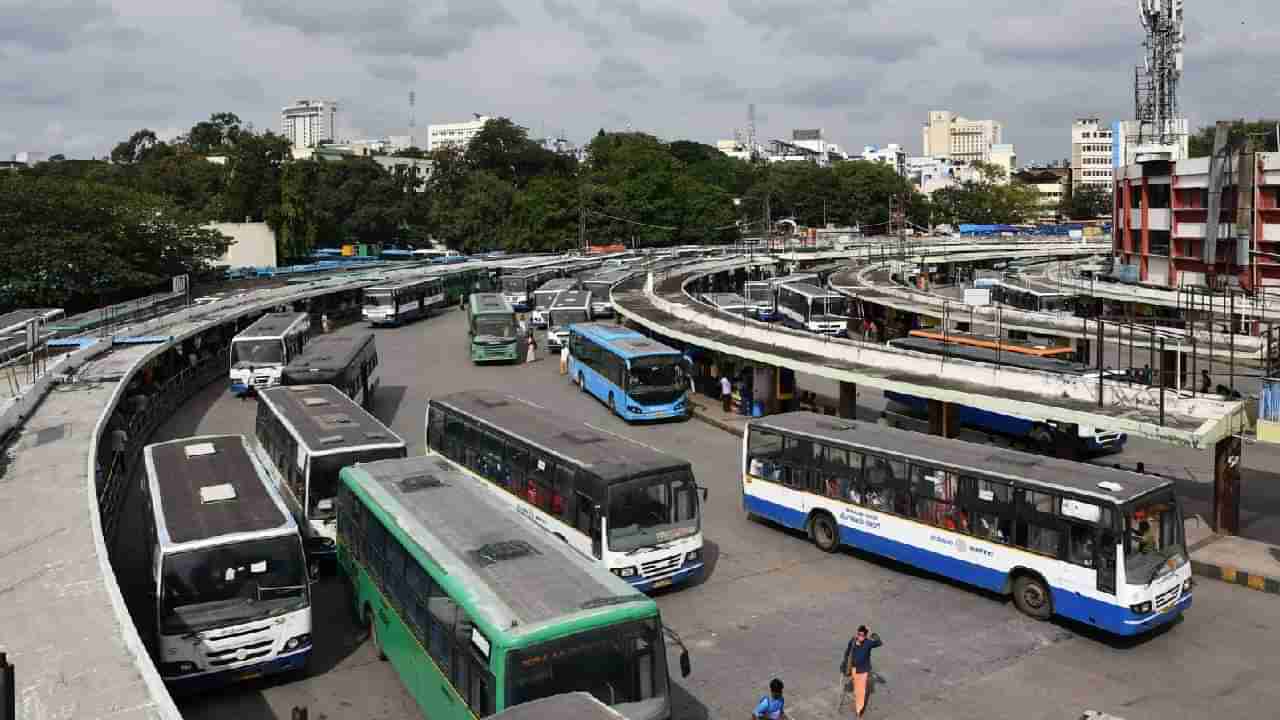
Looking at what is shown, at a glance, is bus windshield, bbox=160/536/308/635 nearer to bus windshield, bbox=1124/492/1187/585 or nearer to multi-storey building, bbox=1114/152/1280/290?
bus windshield, bbox=1124/492/1187/585

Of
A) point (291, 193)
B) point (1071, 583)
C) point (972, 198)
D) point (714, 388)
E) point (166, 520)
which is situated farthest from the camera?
point (972, 198)

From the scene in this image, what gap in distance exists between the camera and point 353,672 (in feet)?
42.0

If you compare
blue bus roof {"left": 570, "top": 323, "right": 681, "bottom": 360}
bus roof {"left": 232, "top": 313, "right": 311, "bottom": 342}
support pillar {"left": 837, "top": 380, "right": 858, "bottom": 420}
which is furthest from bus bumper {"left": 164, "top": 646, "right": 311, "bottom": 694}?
bus roof {"left": 232, "top": 313, "right": 311, "bottom": 342}

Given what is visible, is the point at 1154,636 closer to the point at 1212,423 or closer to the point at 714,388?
the point at 1212,423

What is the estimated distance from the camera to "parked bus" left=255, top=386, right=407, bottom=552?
1588cm

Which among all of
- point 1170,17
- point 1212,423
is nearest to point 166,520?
point 1212,423

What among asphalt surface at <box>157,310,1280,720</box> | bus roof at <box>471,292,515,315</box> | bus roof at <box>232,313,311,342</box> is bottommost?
asphalt surface at <box>157,310,1280,720</box>

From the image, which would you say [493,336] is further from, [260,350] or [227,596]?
[227,596]

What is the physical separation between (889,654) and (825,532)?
162 inches

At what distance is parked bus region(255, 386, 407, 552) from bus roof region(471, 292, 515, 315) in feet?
60.1

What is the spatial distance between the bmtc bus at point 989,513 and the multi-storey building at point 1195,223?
25.4 m

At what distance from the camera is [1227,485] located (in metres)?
16.8

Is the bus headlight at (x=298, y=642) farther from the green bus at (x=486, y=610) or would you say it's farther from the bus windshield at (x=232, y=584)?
the green bus at (x=486, y=610)

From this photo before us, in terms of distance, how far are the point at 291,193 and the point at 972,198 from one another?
79.6 m
